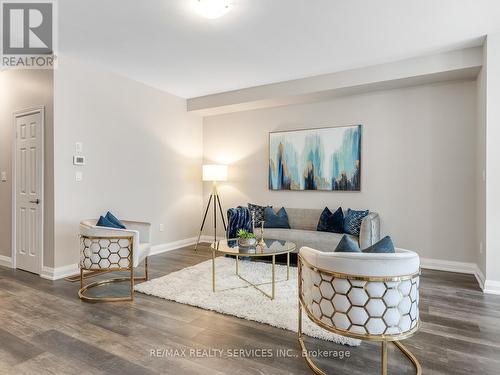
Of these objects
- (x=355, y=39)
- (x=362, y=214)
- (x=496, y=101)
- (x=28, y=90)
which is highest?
(x=355, y=39)

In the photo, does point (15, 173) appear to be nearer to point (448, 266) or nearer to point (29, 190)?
point (29, 190)

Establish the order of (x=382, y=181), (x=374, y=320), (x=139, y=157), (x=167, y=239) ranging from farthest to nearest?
(x=167, y=239) < (x=139, y=157) < (x=382, y=181) < (x=374, y=320)

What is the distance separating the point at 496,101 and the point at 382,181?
160cm

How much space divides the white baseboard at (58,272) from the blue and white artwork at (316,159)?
3.09 m

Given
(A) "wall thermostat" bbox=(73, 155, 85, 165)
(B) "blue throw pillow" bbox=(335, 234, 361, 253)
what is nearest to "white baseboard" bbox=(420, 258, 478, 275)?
(B) "blue throw pillow" bbox=(335, 234, 361, 253)

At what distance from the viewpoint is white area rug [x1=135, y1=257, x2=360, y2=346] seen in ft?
8.26

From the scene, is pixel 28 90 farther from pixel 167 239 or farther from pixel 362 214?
pixel 362 214

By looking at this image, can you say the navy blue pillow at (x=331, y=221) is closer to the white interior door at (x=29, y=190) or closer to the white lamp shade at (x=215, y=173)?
the white lamp shade at (x=215, y=173)

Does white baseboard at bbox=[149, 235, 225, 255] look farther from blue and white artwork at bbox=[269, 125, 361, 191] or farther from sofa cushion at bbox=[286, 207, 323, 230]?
blue and white artwork at bbox=[269, 125, 361, 191]

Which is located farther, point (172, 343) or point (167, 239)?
point (167, 239)

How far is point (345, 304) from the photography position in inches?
66.8

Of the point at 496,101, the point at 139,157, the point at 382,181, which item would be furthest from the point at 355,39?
the point at 139,157

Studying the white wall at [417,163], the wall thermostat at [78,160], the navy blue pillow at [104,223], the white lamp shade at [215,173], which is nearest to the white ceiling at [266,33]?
the white wall at [417,163]

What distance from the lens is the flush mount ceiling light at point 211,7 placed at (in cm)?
266
